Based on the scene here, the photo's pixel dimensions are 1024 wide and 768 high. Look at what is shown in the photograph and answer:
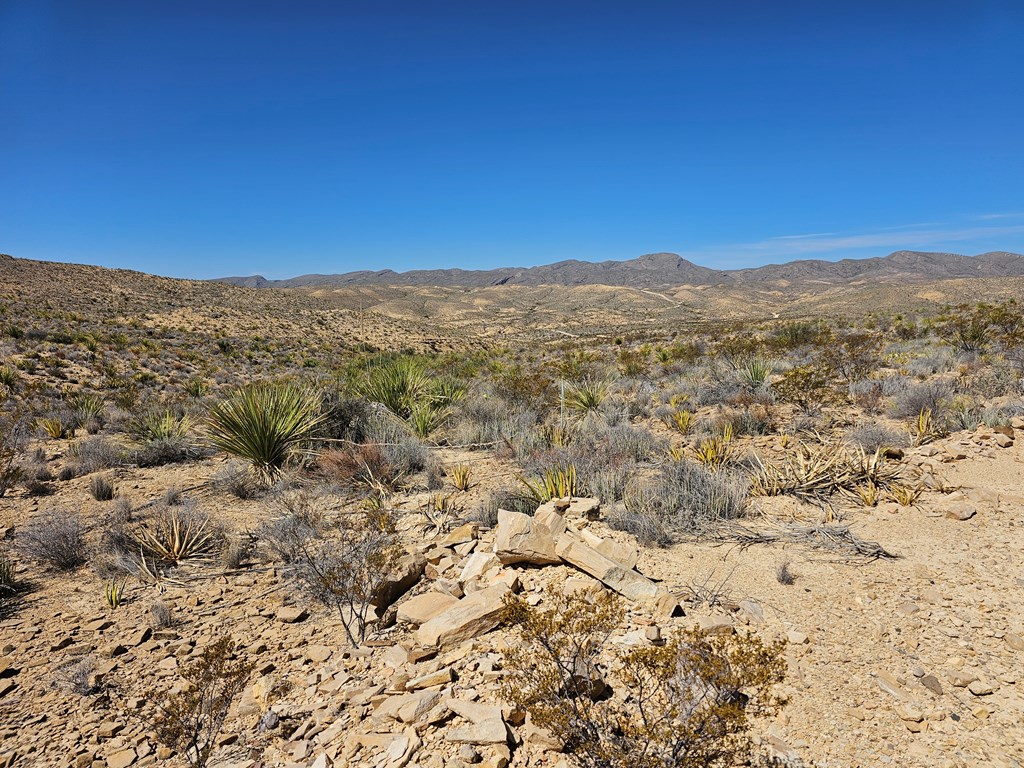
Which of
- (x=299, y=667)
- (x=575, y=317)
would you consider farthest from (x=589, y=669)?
(x=575, y=317)

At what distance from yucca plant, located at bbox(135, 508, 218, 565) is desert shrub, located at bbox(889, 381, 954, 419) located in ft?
31.8

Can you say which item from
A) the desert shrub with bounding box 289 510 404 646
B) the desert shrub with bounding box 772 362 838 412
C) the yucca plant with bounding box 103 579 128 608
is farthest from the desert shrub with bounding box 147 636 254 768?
the desert shrub with bounding box 772 362 838 412

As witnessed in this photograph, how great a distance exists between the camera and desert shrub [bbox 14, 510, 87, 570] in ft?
16.3

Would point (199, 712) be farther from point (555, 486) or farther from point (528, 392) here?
point (528, 392)

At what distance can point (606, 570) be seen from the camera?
3.88m

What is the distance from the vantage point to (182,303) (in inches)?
1748

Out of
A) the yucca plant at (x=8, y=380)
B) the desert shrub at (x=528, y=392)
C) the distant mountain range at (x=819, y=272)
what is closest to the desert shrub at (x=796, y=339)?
the desert shrub at (x=528, y=392)

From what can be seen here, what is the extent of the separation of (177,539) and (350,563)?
2249 mm

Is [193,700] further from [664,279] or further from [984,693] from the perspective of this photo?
[664,279]

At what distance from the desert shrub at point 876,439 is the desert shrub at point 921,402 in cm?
113

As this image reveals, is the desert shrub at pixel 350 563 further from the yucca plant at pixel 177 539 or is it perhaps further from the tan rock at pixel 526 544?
the yucca plant at pixel 177 539

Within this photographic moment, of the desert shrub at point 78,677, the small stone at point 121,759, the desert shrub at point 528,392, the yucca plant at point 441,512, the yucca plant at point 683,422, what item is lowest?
the small stone at point 121,759

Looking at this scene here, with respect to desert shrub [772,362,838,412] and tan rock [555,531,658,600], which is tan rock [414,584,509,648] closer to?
tan rock [555,531,658,600]

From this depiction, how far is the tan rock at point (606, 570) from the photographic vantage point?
3723mm
